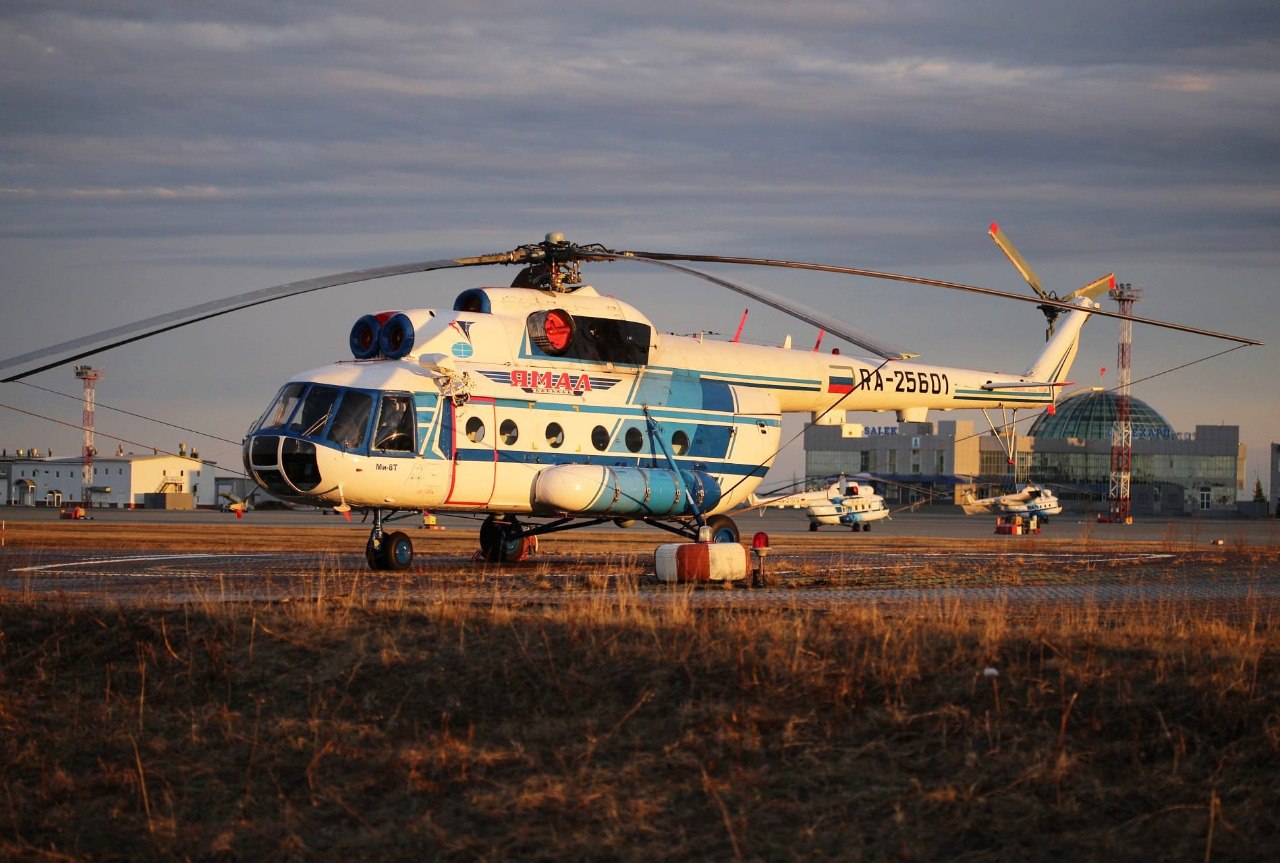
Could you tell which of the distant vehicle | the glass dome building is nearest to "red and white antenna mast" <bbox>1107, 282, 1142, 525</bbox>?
the distant vehicle

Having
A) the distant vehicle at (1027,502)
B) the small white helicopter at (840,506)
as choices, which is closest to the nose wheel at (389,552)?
the small white helicopter at (840,506)

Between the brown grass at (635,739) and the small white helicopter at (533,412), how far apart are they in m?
Result: 8.48

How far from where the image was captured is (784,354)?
30.9 m

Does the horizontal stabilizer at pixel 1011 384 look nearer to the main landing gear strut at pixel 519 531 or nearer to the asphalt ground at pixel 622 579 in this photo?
the asphalt ground at pixel 622 579

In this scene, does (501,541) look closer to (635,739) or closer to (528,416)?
(528,416)

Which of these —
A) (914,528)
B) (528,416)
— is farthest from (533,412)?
(914,528)

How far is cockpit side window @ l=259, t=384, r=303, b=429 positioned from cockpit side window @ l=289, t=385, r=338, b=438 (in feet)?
0.59

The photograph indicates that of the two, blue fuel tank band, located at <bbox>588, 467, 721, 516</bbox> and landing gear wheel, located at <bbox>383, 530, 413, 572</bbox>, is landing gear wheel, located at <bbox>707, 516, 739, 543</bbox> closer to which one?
blue fuel tank band, located at <bbox>588, 467, 721, 516</bbox>

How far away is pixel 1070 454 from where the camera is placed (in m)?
173

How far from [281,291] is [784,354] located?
1357 centimetres

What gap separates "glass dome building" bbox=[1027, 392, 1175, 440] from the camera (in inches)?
6875

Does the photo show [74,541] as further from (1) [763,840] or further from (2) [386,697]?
(1) [763,840]

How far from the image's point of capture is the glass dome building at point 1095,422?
6875 inches

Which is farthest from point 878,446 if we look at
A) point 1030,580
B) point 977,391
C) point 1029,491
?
point 1030,580
